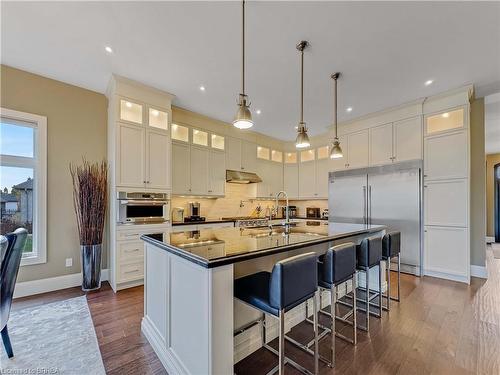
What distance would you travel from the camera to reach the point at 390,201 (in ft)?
13.5

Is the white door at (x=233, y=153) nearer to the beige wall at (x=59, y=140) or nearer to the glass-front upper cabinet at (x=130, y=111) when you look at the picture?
the glass-front upper cabinet at (x=130, y=111)

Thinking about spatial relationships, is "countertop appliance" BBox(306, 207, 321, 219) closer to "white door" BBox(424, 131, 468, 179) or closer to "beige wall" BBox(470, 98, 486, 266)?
"white door" BBox(424, 131, 468, 179)

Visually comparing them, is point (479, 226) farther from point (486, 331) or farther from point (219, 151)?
point (219, 151)

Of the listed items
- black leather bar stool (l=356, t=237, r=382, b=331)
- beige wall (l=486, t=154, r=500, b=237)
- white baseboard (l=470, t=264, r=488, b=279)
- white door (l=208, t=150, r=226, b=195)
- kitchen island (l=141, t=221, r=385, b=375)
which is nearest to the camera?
kitchen island (l=141, t=221, r=385, b=375)

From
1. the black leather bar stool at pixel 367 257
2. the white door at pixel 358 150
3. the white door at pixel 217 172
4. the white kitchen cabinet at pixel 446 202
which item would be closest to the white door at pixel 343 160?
the white door at pixel 358 150

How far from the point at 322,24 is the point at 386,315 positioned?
10.1 ft

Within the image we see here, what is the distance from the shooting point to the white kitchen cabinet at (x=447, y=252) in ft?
11.5

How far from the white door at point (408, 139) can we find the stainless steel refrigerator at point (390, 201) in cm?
15

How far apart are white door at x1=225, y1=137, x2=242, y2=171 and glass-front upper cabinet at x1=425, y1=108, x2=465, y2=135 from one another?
3.52 m

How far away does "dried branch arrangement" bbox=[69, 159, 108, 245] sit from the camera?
315 centimetres

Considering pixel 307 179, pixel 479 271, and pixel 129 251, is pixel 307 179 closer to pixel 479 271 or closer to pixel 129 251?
pixel 479 271

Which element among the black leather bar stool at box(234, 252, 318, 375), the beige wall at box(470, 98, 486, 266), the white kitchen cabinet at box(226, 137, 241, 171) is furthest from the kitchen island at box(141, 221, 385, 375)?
the beige wall at box(470, 98, 486, 266)

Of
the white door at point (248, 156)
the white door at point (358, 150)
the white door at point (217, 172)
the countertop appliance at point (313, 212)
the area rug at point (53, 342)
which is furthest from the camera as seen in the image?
the countertop appliance at point (313, 212)

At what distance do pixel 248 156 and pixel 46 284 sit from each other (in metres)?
4.15
